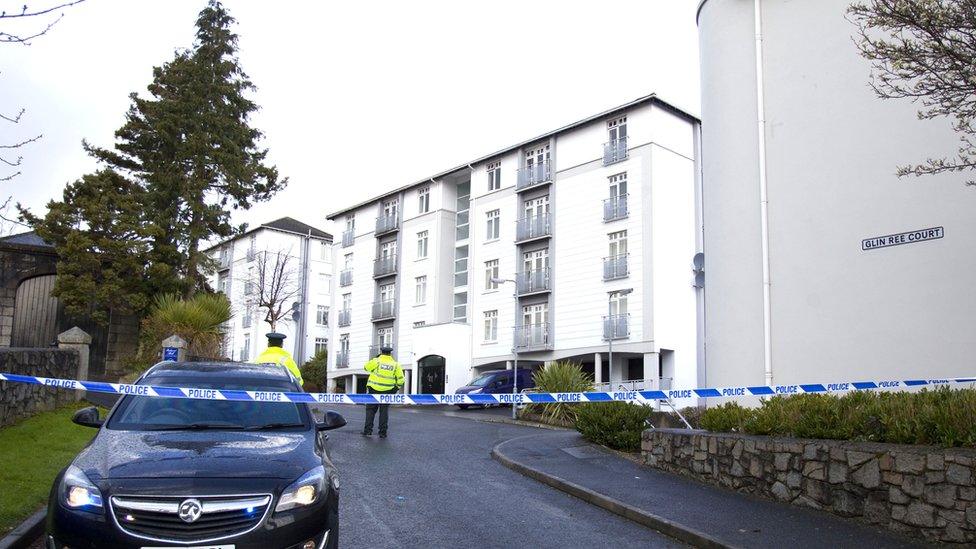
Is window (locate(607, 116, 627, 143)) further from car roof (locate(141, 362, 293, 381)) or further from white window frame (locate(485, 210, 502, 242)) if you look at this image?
car roof (locate(141, 362, 293, 381))

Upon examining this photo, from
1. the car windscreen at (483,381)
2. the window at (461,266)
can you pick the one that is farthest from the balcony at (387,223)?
the car windscreen at (483,381)

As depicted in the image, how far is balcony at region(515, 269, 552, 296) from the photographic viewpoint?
40969mm

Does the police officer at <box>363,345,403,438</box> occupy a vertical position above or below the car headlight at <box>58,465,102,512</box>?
Answer: above

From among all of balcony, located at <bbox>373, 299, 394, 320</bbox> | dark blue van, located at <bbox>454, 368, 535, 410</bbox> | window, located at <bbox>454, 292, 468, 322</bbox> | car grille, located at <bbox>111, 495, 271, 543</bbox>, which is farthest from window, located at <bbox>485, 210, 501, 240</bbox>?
car grille, located at <bbox>111, 495, 271, 543</bbox>

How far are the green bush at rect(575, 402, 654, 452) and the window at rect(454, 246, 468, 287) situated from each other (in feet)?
110

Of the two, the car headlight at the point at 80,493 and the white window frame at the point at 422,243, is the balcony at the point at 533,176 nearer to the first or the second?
the white window frame at the point at 422,243

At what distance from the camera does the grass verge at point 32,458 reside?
7296 mm

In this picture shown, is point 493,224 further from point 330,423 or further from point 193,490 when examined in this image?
point 193,490

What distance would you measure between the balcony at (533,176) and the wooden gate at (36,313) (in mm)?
23073

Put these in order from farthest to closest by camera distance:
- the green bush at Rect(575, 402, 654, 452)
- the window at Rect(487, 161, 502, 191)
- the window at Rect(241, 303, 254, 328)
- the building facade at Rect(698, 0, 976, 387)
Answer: the window at Rect(241, 303, 254, 328) → the window at Rect(487, 161, 502, 191) → the green bush at Rect(575, 402, 654, 452) → the building facade at Rect(698, 0, 976, 387)

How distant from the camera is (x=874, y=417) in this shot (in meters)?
8.36

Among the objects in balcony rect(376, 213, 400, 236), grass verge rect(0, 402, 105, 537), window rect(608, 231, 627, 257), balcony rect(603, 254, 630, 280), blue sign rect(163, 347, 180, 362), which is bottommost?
grass verge rect(0, 402, 105, 537)

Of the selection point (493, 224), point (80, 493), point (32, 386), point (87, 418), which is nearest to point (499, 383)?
point (493, 224)

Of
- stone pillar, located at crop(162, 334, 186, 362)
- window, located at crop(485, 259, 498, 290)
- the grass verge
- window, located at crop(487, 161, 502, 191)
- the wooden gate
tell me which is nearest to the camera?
the grass verge
